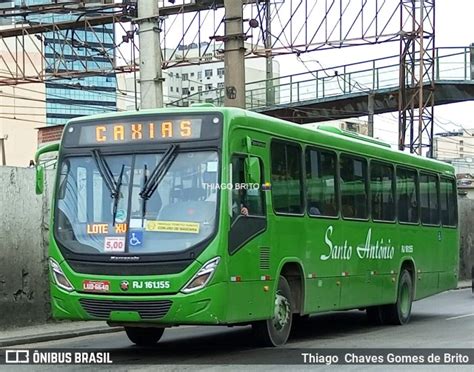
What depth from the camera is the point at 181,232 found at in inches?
407

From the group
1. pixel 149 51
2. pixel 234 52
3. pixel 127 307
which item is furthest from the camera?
pixel 234 52

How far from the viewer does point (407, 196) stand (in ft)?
54.8

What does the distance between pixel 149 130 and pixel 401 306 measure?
7.83m

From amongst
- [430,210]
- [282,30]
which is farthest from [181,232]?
[282,30]

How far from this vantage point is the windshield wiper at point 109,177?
10.7 meters

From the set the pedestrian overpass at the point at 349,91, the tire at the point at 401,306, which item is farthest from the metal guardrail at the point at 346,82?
the tire at the point at 401,306

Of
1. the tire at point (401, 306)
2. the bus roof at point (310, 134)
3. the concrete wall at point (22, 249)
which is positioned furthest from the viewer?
the tire at point (401, 306)

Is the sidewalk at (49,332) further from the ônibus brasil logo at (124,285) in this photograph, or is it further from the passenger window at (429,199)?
the passenger window at (429,199)

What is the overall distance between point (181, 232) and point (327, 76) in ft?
100.0

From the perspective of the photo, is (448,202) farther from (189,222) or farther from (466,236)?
(466,236)

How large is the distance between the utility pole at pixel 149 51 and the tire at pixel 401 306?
6.05 metres

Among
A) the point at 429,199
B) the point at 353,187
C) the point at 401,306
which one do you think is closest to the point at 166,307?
the point at 353,187

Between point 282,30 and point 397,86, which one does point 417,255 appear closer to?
point 282,30

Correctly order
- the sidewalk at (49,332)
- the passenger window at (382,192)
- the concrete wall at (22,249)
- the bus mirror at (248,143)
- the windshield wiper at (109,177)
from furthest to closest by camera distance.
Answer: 1. the passenger window at (382,192)
2. the concrete wall at (22,249)
3. the sidewalk at (49,332)
4. the bus mirror at (248,143)
5. the windshield wiper at (109,177)
